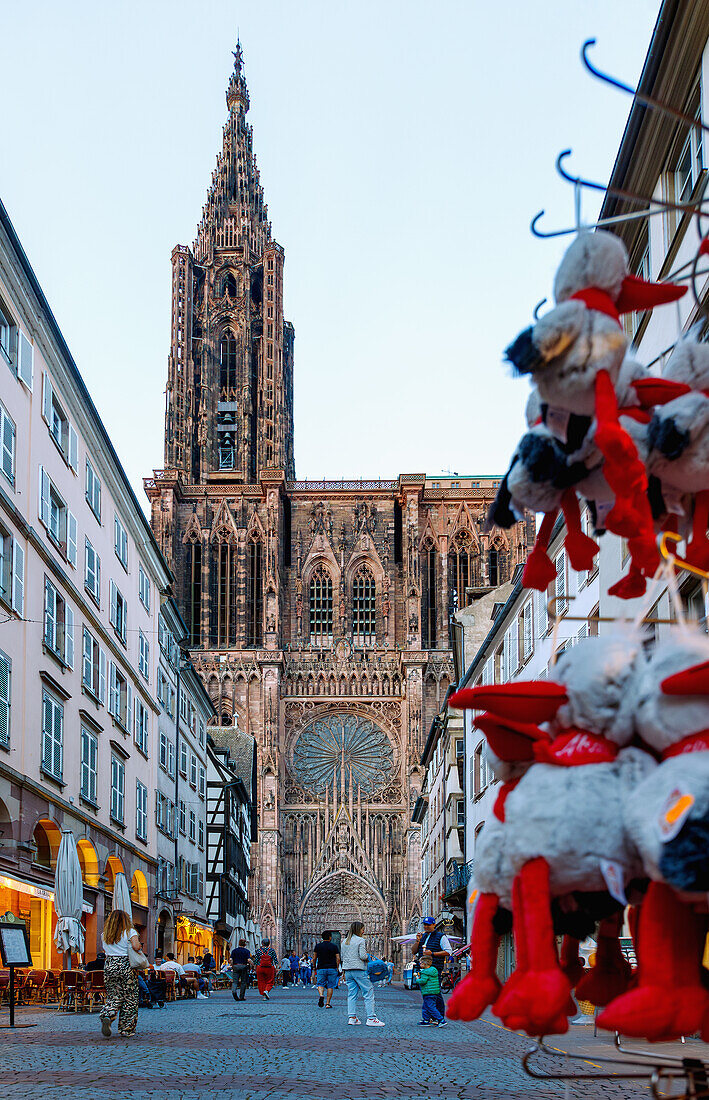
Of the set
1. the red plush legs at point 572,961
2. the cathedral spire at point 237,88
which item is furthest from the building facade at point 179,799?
the cathedral spire at point 237,88

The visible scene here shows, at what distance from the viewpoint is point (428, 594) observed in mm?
75625

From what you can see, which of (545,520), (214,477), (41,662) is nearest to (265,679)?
(214,477)

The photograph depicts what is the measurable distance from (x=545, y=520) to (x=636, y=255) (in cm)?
1537

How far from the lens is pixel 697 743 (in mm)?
2994

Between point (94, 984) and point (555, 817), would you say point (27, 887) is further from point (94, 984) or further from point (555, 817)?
point (555, 817)

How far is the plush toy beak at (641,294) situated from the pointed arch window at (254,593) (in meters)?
70.4

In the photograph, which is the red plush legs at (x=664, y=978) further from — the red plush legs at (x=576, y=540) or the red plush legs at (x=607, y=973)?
the red plush legs at (x=576, y=540)

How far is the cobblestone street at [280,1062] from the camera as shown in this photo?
8.44 meters

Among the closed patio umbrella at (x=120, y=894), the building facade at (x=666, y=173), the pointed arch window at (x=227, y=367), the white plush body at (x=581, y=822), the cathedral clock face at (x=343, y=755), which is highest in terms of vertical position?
the pointed arch window at (x=227, y=367)

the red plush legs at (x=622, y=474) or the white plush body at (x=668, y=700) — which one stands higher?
the red plush legs at (x=622, y=474)

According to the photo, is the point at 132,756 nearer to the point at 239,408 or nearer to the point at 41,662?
the point at 41,662

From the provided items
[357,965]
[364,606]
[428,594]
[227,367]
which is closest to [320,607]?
[364,606]

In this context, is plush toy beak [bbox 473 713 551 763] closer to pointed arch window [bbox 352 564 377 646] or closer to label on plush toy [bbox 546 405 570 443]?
label on plush toy [bbox 546 405 570 443]

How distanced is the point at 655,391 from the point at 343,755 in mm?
70506
